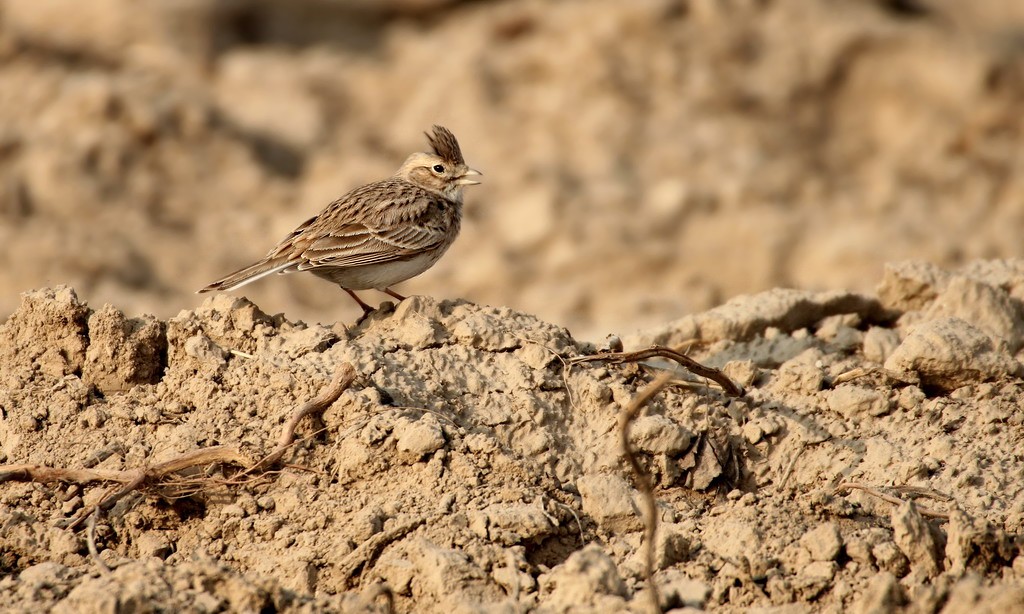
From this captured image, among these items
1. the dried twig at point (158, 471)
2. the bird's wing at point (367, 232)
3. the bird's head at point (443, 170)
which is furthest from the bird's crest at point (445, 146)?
the dried twig at point (158, 471)

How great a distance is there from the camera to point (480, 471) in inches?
195

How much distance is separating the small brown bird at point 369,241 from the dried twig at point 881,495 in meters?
2.60

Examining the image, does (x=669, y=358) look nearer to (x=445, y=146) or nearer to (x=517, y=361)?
(x=517, y=361)

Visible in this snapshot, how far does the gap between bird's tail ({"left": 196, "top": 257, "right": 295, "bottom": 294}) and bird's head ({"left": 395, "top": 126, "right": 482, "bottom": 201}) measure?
4.48ft

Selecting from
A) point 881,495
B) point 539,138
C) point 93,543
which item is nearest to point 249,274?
point 93,543

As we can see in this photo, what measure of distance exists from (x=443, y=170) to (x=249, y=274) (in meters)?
1.80

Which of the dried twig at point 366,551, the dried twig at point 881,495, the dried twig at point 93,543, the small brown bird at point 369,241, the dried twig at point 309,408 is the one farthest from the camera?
the small brown bird at point 369,241

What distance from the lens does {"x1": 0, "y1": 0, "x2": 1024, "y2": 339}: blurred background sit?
12.3 m

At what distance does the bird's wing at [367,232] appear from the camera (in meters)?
6.82

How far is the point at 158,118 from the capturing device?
13094 mm

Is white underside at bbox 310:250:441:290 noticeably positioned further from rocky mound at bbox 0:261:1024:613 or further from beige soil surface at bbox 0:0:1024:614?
rocky mound at bbox 0:261:1024:613

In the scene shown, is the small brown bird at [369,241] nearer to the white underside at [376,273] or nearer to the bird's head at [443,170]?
the white underside at [376,273]

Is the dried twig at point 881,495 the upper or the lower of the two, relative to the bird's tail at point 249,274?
lower

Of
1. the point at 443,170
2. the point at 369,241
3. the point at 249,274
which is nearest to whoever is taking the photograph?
the point at 249,274
